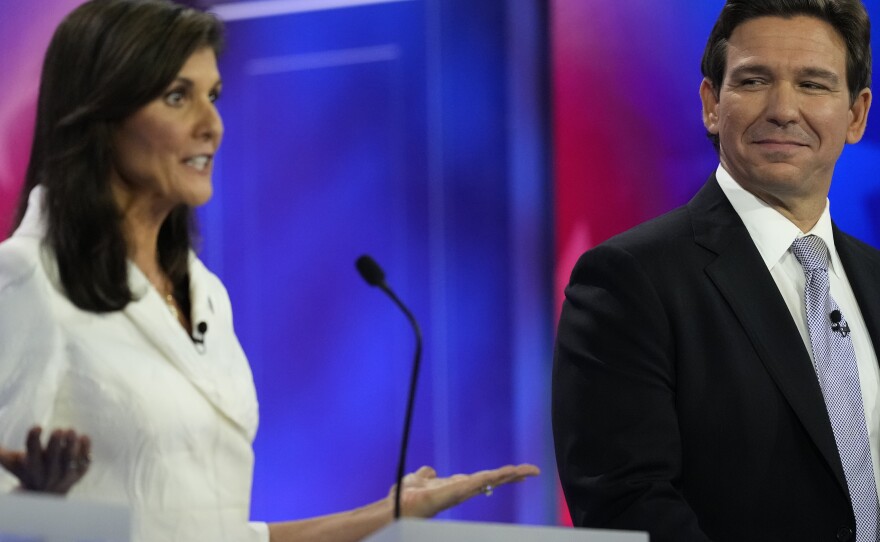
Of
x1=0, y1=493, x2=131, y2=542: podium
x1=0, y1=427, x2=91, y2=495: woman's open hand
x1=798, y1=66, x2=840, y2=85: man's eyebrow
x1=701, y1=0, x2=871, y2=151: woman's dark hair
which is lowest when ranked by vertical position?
x1=0, y1=427, x2=91, y2=495: woman's open hand

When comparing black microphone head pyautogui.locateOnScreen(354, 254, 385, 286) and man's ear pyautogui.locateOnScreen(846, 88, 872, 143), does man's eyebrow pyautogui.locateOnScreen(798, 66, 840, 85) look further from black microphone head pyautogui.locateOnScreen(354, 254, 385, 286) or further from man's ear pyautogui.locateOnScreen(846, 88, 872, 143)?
black microphone head pyautogui.locateOnScreen(354, 254, 385, 286)

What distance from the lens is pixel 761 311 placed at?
2.45 metres

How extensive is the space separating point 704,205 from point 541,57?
4.18ft

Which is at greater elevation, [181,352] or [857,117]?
[857,117]

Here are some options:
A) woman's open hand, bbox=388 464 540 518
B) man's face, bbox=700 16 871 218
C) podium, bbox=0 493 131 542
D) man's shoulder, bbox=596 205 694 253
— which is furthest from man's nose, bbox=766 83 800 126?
podium, bbox=0 493 131 542

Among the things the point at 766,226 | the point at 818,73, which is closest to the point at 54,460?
the point at 766,226

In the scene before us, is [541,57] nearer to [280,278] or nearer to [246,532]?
[280,278]

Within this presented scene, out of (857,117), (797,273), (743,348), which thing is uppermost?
(857,117)

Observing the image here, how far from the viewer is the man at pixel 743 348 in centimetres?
234

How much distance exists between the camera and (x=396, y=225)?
12.7 feet

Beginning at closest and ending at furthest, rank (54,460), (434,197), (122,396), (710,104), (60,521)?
1. (60,521)
2. (54,460)
3. (122,396)
4. (710,104)
5. (434,197)

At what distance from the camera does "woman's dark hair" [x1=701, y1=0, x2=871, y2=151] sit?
8.79 ft

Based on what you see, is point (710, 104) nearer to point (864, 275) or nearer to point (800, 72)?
point (800, 72)

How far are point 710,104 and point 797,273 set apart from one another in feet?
1.36
